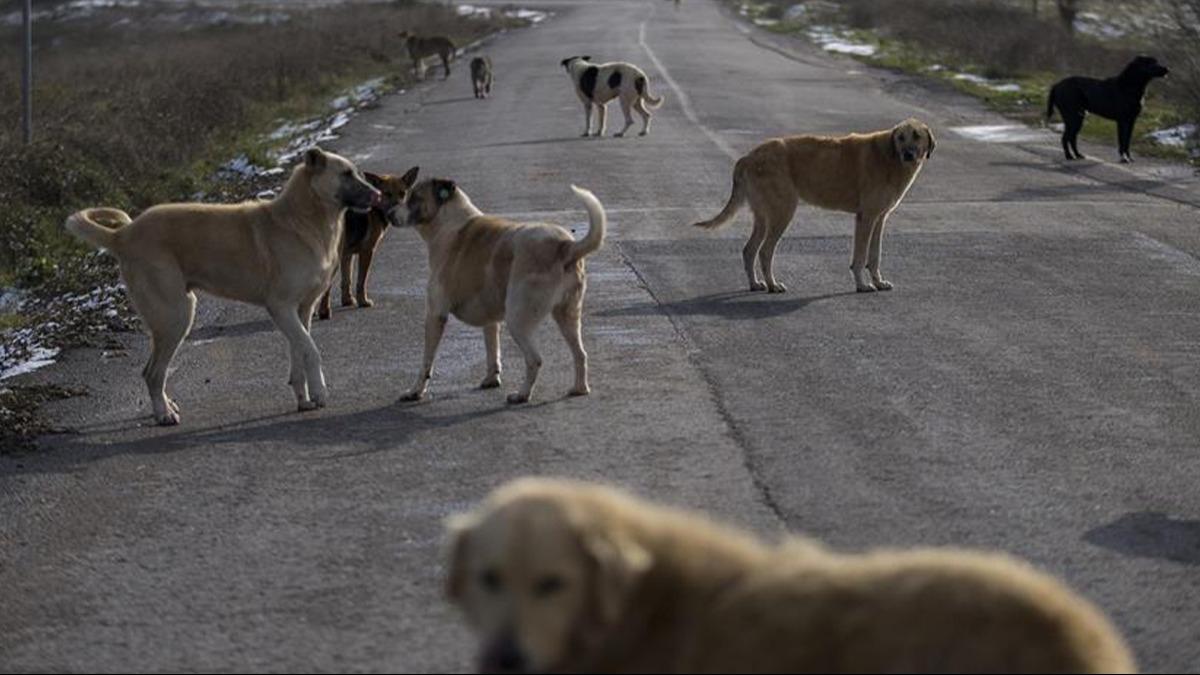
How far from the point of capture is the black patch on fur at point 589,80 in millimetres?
29297

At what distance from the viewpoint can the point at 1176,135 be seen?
28.1 m

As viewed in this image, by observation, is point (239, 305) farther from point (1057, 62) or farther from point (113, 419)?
point (1057, 62)

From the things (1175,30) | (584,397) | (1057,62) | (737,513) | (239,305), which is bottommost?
(1057,62)

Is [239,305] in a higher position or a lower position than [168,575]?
lower

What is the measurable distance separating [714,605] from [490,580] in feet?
1.84

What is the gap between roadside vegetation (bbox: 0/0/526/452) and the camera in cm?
1641

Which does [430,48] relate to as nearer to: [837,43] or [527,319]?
[837,43]

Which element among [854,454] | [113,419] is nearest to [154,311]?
[113,419]

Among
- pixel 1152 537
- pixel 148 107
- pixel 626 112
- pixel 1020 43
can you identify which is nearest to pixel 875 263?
pixel 1152 537

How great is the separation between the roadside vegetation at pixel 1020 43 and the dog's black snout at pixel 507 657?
22.0m

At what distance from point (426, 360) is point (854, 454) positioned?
2826 millimetres

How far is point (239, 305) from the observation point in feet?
50.6

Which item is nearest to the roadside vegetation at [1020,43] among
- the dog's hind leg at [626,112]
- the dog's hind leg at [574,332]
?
the dog's hind leg at [626,112]

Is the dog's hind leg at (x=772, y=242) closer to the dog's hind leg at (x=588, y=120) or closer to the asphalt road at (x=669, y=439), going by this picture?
the asphalt road at (x=669, y=439)
